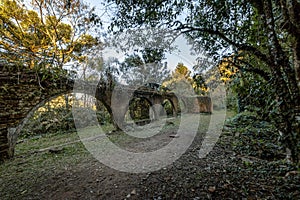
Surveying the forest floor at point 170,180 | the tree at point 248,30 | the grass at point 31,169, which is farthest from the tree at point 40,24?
the forest floor at point 170,180

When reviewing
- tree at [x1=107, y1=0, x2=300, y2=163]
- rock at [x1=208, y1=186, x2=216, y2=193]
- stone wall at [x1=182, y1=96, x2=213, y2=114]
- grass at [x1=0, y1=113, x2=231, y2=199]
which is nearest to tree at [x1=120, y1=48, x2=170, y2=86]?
stone wall at [x1=182, y1=96, x2=213, y2=114]

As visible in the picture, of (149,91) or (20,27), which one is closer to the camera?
(20,27)

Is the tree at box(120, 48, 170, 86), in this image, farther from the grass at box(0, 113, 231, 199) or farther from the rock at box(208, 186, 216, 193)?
the rock at box(208, 186, 216, 193)

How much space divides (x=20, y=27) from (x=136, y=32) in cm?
820

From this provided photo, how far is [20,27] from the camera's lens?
766 centimetres

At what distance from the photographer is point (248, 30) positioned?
8.55ft

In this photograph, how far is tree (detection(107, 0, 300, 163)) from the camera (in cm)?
156

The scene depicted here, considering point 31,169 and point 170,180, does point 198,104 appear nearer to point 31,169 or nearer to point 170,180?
point 170,180

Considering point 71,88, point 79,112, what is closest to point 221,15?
point 71,88

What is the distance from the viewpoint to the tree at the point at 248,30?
1557mm

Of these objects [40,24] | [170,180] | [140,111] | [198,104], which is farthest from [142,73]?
[170,180]

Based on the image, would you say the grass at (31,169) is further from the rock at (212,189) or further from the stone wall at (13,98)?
the rock at (212,189)

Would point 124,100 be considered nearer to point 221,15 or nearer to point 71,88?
point 71,88

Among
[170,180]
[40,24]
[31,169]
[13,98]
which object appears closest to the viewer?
[170,180]
